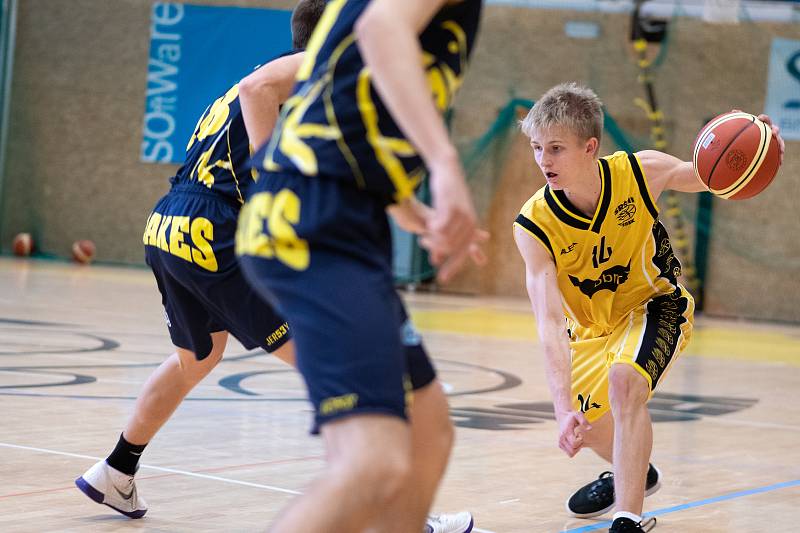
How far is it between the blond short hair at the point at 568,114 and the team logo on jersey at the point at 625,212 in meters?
0.32

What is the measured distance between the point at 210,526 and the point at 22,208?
57.7 ft

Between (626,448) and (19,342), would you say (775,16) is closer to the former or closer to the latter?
(19,342)

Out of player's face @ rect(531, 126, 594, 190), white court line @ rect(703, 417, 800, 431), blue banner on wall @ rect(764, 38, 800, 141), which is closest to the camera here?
player's face @ rect(531, 126, 594, 190)

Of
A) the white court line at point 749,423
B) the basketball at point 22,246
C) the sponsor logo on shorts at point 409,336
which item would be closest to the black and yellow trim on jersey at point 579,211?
the sponsor logo on shorts at point 409,336

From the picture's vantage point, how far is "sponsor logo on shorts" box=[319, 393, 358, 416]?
212cm

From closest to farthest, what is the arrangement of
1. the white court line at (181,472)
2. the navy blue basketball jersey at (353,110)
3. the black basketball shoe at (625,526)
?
1. the navy blue basketball jersey at (353,110)
2. the black basketball shoe at (625,526)
3. the white court line at (181,472)

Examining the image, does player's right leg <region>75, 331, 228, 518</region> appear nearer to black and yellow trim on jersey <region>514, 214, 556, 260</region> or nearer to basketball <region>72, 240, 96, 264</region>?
black and yellow trim on jersey <region>514, 214, 556, 260</region>

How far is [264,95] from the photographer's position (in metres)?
3.30

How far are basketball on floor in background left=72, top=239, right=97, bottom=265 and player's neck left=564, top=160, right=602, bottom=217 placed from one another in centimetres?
1585

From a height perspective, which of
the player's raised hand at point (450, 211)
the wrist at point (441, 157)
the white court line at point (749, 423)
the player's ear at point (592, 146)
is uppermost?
the wrist at point (441, 157)

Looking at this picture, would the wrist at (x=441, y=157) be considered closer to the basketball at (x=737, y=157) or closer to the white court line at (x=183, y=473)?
the white court line at (x=183, y=473)

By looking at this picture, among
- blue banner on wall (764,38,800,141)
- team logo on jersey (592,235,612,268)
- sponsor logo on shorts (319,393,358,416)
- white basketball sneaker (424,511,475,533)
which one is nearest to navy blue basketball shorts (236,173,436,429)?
sponsor logo on shorts (319,393,358,416)

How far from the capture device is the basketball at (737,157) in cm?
442

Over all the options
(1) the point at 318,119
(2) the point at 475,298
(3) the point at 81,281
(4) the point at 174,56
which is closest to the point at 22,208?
(4) the point at 174,56
